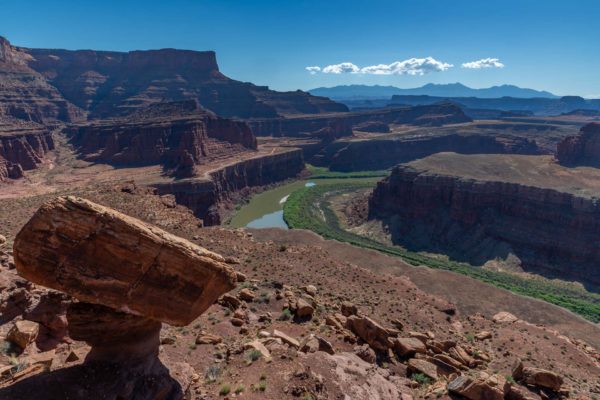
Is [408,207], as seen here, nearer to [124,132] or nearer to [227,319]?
[227,319]

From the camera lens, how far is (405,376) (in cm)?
1792

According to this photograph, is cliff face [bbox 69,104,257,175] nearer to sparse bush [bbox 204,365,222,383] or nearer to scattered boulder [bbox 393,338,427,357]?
scattered boulder [bbox 393,338,427,357]

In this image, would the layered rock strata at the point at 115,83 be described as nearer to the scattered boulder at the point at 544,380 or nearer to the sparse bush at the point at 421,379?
the sparse bush at the point at 421,379

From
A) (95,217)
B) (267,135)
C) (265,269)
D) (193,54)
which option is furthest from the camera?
(193,54)

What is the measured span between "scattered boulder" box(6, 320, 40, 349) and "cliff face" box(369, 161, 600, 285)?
5850 centimetres

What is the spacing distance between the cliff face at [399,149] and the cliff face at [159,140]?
39.3m

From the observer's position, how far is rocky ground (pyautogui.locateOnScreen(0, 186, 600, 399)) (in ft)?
44.5

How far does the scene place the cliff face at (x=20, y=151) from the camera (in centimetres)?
7334

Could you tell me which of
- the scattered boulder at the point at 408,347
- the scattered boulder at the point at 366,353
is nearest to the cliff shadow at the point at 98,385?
the scattered boulder at the point at 366,353

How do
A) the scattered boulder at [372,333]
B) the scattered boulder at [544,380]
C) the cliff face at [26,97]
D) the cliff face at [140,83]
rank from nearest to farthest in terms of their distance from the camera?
the scattered boulder at [544,380]
the scattered boulder at [372,333]
the cliff face at [26,97]
the cliff face at [140,83]

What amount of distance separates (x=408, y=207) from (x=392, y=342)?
188ft

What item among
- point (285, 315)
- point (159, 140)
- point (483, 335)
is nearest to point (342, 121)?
point (159, 140)

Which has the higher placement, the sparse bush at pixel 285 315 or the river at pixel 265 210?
the sparse bush at pixel 285 315

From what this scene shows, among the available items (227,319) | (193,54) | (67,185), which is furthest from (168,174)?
(193,54)
